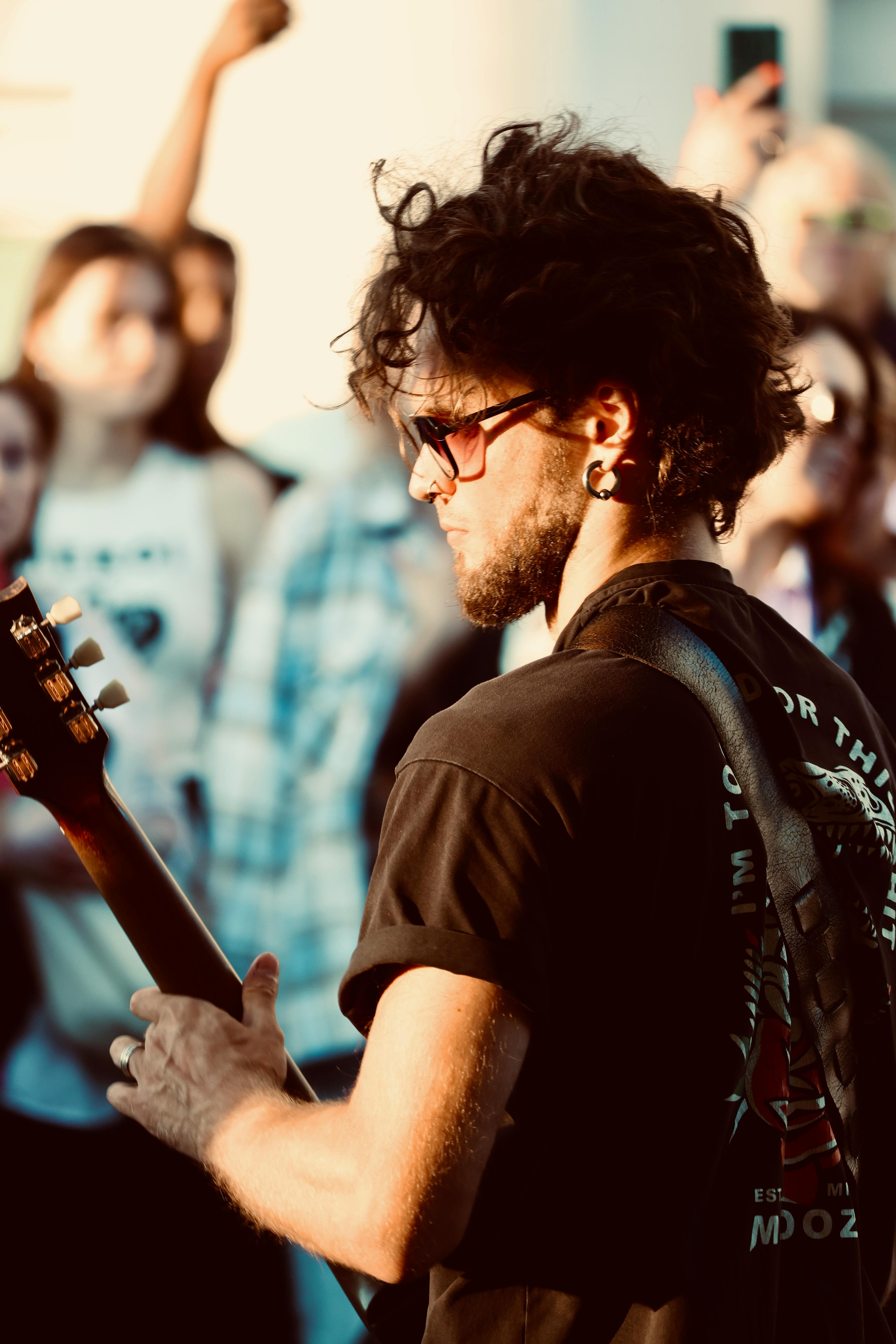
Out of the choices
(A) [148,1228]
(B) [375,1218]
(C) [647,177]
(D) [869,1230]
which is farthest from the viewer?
(A) [148,1228]

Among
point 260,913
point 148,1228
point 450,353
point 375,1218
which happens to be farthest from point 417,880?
point 148,1228

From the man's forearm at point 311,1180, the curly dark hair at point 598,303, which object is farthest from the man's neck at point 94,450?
the man's forearm at point 311,1180

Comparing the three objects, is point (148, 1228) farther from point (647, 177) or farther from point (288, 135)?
point (288, 135)

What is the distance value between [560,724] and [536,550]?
30cm

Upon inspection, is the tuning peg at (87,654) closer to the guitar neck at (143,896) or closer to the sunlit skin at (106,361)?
the guitar neck at (143,896)

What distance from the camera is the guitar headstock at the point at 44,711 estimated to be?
119 cm

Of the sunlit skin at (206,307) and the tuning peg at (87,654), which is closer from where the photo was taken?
the tuning peg at (87,654)

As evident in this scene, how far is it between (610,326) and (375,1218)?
0.80 metres

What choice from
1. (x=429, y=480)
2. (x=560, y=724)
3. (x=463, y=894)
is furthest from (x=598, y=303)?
(x=463, y=894)

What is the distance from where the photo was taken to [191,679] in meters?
2.37

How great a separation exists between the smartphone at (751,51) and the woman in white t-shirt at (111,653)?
1.63 m

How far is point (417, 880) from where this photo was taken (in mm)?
793

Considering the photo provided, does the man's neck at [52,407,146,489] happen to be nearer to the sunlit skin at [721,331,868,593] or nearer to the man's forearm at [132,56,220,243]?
the man's forearm at [132,56,220,243]

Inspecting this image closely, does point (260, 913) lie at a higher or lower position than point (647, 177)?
lower
